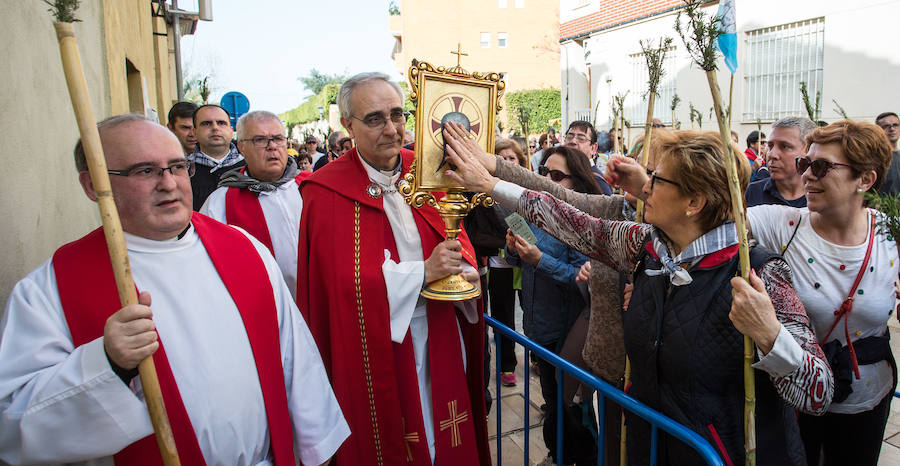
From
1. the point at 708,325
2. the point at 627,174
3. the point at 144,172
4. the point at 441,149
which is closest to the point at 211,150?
the point at 441,149

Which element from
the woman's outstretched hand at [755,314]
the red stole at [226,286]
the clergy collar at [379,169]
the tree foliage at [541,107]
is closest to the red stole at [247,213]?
the clergy collar at [379,169]

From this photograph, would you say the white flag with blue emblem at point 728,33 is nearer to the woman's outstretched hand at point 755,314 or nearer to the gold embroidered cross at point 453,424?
the woman's outstretched hand at point 755,314

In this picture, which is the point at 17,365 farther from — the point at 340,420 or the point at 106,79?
the point at 106,79

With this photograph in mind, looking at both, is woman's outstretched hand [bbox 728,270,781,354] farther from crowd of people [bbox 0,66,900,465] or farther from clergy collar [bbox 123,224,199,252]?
clergy collar [bbox 123,224,199,252]

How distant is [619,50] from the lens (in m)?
16.3

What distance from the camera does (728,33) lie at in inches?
69.1

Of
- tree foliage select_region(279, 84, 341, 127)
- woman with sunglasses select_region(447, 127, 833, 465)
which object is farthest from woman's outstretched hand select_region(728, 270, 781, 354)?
tree foliage select_region(279, 84, 341, 127)

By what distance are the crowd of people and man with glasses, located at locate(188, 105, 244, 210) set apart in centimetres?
193

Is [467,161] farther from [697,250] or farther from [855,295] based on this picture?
[855,295]

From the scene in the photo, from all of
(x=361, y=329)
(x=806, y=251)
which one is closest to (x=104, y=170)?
(x=361, y=329)

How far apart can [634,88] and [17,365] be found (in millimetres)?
16529

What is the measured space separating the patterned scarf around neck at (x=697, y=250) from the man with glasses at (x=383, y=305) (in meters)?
0.86

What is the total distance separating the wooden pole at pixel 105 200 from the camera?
1203 mm

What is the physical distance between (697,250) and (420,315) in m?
1.30
